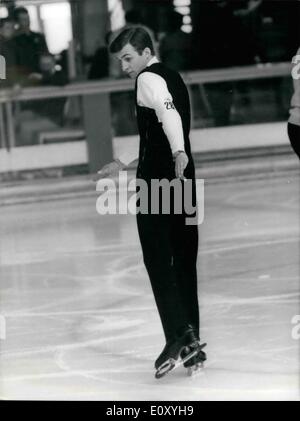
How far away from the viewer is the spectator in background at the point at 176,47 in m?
12.6

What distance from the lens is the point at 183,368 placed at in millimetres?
5309

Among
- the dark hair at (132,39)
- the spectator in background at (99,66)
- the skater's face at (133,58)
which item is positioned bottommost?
the spectator in background at (99,66)

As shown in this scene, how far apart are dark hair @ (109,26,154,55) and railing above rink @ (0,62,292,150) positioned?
25.1 ft

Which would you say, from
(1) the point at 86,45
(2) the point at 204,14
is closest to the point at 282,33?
(2) the point at 204,14

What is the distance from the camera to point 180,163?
4738 mm

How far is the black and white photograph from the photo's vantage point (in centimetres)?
499

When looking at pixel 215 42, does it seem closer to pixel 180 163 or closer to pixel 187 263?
pixel 187 263

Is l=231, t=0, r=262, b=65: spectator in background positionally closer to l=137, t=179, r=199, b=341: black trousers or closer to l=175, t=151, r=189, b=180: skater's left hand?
l=137, t=179, r=199, b=341: black trousers

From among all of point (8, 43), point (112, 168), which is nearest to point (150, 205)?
point (112, 168)

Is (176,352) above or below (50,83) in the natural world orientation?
above

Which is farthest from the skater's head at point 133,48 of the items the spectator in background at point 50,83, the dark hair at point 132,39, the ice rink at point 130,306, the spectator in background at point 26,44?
the spectator in background at point 50,83

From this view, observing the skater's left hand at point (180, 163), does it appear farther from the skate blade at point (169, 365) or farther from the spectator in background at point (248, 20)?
the spectator in background at point (248, 20)

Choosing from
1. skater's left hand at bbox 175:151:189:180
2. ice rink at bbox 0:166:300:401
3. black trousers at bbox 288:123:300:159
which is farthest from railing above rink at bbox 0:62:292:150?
skater's left hand at bbox 175:151:189:180

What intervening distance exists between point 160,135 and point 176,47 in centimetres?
789
